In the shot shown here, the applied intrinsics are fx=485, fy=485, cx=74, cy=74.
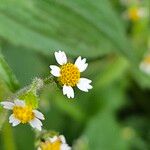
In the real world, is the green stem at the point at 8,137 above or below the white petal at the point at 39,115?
below

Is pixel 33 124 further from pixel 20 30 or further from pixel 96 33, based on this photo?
pixel 96 33

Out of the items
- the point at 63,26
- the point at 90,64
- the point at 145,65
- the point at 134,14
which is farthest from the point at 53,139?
the point at 134,14

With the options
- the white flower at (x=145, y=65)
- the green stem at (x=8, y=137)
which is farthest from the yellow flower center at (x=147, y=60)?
the green stem at (x=8, y=137)

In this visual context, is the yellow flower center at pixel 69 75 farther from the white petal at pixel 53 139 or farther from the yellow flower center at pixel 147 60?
the yellow flower center at pixel 147 60

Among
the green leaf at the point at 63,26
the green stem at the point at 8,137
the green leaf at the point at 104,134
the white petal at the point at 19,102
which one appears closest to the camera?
the white petal at the point at 19,102

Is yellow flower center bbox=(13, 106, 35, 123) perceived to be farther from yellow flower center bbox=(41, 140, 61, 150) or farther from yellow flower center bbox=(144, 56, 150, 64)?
yellow flower center bbox=(144, 56, 150, 64)

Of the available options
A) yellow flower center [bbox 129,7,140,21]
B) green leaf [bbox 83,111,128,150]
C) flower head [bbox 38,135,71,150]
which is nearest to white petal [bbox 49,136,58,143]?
flower head [bbox 38,135,71,150]
